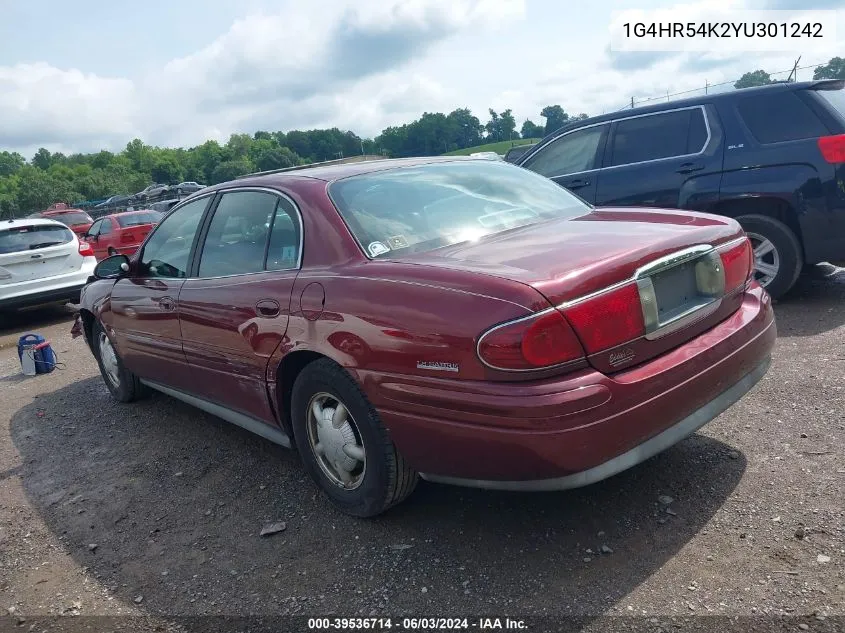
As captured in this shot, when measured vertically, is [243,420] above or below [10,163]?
below

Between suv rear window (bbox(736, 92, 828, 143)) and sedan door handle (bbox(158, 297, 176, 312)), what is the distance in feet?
15.5

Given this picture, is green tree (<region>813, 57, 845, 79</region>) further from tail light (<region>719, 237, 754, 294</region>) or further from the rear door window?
tail light (<region>719, 237, 754, 294</region>)

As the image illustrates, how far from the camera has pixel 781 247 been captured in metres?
5.58

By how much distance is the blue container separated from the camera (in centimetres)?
679

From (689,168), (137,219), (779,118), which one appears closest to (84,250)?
(137,219)

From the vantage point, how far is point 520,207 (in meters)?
3.60

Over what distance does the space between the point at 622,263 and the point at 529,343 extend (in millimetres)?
537

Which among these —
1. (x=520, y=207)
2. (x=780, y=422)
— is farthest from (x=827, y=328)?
(x=520, y=207)

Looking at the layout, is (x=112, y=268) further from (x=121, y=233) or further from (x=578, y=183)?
(x=121, y=233)

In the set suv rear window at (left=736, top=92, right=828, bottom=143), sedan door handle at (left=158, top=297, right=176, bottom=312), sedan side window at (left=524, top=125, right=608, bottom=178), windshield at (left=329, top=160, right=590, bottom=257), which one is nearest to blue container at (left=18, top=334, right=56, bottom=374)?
sedan door handle at (left=158, top=297, right=176, bottom=312)

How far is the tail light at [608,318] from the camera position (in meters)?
2.43

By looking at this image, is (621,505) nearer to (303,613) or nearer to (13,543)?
(303,613)

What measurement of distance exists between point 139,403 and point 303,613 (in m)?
3.36

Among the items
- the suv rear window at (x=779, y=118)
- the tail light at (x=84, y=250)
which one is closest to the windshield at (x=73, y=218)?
the tail light at (x=84, y=250)
